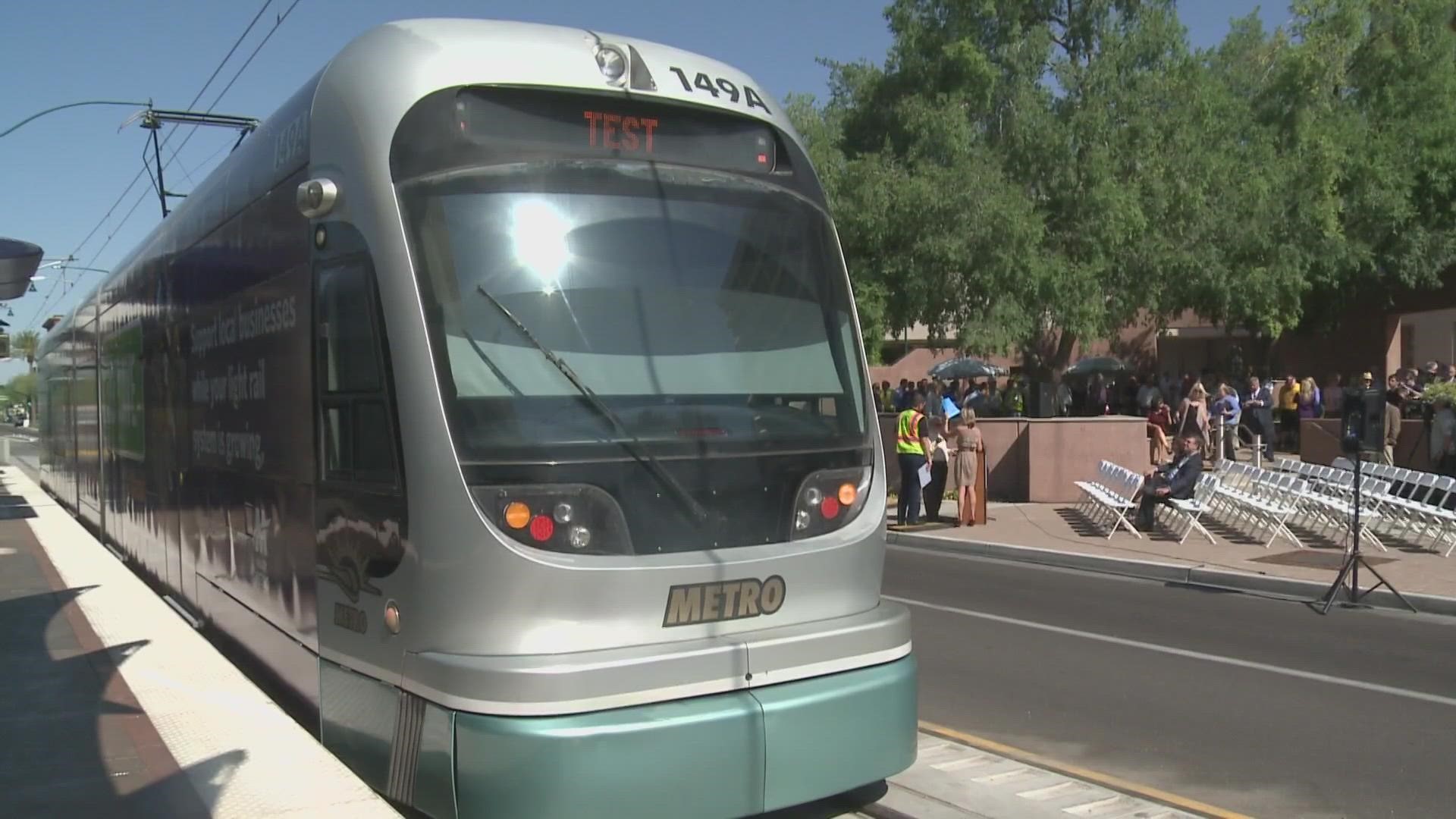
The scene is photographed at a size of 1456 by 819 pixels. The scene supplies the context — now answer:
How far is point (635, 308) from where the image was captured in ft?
16.5

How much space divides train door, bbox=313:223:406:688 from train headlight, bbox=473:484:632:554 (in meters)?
0.45

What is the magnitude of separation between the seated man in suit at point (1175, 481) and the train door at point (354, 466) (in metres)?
12.9

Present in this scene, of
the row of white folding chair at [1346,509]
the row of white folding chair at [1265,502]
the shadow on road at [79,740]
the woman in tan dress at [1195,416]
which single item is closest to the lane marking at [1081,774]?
the shadow on road at [79,740]

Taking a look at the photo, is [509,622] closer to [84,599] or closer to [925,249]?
[84,599]

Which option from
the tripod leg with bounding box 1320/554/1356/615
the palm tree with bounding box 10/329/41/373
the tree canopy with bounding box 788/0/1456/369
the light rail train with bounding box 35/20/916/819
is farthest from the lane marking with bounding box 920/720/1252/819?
the palm tree with bounding box 10/329/41/373

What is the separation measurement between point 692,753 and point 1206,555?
11031mm

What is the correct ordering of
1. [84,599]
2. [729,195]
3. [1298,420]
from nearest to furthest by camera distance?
[729,195]
[84,599]
[1298,420]

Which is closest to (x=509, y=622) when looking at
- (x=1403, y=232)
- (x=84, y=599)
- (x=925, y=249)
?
(x=84, y=599)

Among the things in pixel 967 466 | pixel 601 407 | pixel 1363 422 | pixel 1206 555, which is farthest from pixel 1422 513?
pixel 601 407

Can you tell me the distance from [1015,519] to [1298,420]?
11.3 m

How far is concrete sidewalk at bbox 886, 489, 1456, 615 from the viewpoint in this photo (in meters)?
12.2

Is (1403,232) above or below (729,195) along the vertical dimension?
above

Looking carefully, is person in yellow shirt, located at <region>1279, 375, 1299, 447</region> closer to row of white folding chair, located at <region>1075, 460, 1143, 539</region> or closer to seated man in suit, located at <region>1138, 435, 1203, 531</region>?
row of white folding chair, located at <region>1075, 460, 1143, 539</region>

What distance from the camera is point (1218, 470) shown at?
722 inches
